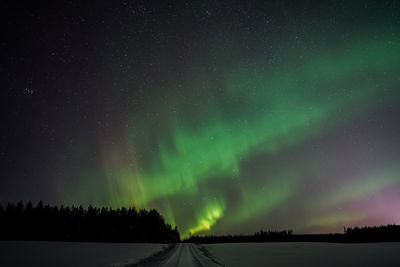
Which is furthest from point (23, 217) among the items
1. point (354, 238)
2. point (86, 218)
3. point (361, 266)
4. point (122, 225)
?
point (354, 238)

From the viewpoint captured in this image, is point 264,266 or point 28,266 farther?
point 264,266

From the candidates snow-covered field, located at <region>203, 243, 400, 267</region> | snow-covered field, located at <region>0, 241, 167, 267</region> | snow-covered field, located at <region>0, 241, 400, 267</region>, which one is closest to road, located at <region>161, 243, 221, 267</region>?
snow-covered field, located at <region>0, 241, 400, 267</region>

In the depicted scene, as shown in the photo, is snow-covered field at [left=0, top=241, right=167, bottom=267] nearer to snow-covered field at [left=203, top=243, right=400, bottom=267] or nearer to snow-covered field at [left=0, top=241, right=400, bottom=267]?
snow-covered field at [left=0, top=241, right=400, bottom=267]

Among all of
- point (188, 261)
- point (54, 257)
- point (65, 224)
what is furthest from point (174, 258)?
point (65, 224)

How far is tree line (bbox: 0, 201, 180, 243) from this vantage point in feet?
234

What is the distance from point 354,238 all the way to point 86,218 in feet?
278

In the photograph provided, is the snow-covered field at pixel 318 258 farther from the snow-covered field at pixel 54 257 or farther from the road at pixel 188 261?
the snow-covered field at pixel 54 257

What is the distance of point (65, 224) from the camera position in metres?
78.2

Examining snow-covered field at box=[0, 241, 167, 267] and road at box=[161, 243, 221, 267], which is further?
road at box=[161, 243, 221, 267]

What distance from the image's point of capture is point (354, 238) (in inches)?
2441

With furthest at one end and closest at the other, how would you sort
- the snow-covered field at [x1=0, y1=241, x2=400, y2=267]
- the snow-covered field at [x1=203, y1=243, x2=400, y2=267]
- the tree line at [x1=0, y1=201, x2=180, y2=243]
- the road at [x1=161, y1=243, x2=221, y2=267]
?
the tree line at [x1=0, y1=201, x2=180, y2=243] → the road at [x1=161, y1=243, x2=221, y2=267] → the snow-covered field at [x1=203, y1=243, x2=400, y2=267] → the snow-covered field at [x1=0, y1=241, x2=400, y2=267]

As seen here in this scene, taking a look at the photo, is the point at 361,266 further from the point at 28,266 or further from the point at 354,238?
the point at 354,238

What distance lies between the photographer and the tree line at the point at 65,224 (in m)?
71.4

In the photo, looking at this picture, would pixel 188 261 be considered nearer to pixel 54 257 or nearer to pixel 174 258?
pixel 174 258
